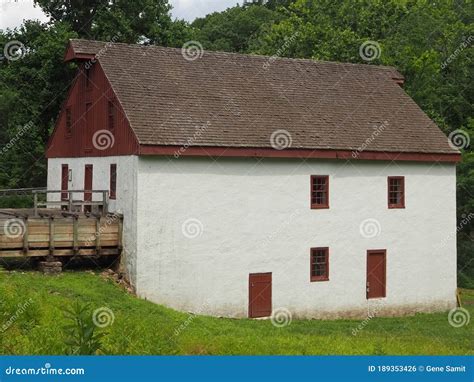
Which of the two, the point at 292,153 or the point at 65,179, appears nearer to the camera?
the point at 292,153

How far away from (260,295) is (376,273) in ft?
16.4

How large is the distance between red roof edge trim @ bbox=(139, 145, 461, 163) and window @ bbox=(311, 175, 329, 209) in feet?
2.66

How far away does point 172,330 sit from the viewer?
59.7 feet

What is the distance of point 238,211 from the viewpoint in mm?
25000

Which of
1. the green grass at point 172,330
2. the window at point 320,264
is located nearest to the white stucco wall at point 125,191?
the green grass at point 172,330

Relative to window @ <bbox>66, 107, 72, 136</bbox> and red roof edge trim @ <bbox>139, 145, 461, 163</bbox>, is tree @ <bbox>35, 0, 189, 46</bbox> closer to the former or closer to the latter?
window @ <bbox>66, 107, 72, 136</bbox>

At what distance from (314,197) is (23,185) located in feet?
77.0

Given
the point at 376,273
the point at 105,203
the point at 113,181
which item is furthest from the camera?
the point at 376,273

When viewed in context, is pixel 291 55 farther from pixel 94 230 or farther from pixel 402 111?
pixel 94 230

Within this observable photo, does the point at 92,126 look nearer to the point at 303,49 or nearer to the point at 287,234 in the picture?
the point at 287,234

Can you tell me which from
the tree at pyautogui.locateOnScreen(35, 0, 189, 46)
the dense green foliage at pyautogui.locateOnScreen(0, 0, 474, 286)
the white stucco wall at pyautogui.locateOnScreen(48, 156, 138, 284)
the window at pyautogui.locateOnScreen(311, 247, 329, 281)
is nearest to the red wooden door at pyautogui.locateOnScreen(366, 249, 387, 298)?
the window at pyautogui.locateOnScreen(311, 247, 329, 281)

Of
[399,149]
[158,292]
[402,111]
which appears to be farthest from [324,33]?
[158,292]

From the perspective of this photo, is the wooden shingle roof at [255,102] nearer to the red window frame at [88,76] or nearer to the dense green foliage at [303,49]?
the red window frame at [88,76]

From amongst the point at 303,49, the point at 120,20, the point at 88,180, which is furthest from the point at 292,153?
the point at 303,49
